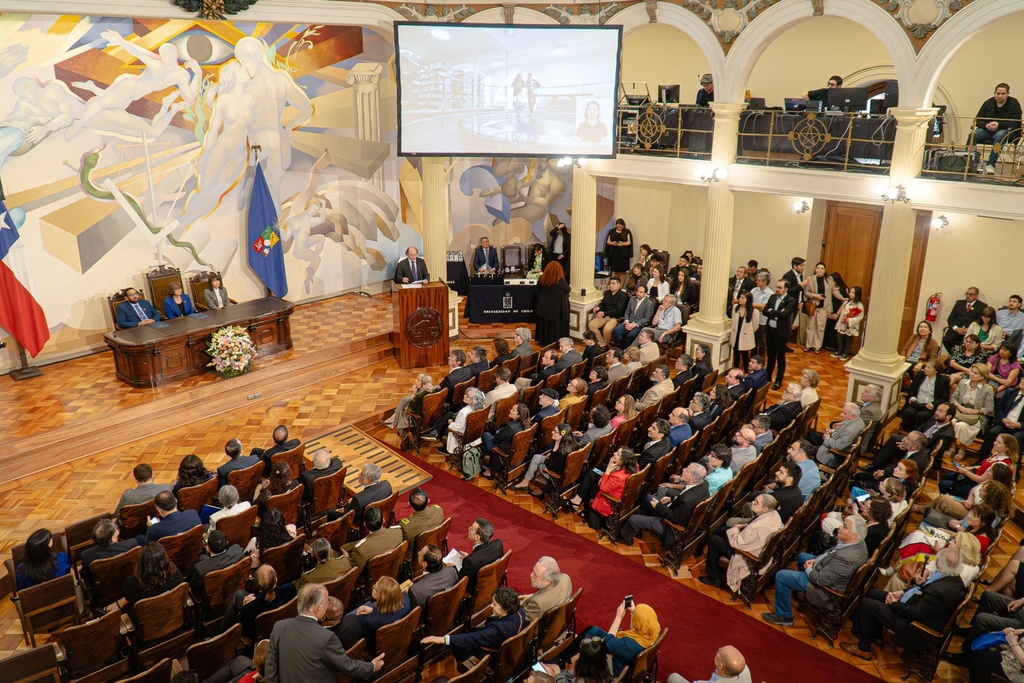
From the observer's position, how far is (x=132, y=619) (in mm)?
5445

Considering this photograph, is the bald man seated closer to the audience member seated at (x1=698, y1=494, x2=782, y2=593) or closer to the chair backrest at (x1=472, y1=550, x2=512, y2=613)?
the chair backrest at (x1=472, y1=550, x2=512, y2=613)

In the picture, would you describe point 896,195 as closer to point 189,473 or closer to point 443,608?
point 443,608

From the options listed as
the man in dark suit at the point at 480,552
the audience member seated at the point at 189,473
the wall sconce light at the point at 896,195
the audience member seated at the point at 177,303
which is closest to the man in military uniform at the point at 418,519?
the man in dark suit at the point at 480,552

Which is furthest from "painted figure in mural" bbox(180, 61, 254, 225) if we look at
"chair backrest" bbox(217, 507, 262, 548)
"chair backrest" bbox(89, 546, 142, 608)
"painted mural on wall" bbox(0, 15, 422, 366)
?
"chair backrest" bbox(89, 546, 142, 608)

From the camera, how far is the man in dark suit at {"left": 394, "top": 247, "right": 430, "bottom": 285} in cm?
1152

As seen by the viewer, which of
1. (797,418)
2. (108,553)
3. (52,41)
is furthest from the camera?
(52,41)

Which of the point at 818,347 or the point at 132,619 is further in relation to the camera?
the point at 818,347

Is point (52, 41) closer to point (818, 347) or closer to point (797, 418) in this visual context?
point (797, 418)

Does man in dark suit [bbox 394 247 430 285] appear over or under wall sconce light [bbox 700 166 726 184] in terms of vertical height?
under

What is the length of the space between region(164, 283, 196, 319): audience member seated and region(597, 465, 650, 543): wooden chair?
21.4 feet

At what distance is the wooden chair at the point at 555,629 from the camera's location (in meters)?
5.24

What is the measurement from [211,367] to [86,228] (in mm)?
2524

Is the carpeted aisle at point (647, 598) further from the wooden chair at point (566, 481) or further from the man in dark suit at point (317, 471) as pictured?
the man in dark suit at point (317, 471)

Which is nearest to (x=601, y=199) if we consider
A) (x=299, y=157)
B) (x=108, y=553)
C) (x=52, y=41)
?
(x=299, y=157)
